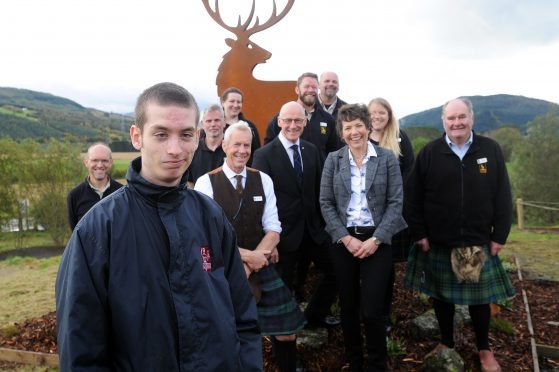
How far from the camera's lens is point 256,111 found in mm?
6707

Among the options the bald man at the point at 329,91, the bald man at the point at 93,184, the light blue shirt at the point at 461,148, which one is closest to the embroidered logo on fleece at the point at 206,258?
the light blue shirt at the point at 461,148

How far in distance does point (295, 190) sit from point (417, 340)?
189 centimetres

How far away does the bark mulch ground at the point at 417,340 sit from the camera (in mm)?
3854

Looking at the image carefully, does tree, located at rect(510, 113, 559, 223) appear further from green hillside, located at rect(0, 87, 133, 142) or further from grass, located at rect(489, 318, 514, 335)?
green hillside, located at rect(0, 87, 133, 142)

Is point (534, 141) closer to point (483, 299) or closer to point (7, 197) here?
point (483, 299)

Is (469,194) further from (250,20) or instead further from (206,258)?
(250,20)

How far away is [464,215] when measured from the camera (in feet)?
12.4

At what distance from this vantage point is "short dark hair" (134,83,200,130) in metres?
1.64

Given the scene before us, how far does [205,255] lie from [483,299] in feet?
9.99

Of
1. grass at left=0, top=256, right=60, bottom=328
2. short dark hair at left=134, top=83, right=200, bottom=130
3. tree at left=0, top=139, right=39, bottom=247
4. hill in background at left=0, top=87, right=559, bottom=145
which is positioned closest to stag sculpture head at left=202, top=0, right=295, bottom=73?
grass at left=0, top=256, right=60, bottom=328

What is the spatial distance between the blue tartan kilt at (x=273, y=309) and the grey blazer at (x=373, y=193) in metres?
0.60

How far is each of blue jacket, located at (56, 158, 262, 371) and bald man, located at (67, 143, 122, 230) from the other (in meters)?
3.13

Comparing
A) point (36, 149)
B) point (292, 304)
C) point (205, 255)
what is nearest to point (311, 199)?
point (292, 304)

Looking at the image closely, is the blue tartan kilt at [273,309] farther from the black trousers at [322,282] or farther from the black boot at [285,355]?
the black trousers at [322,282]
